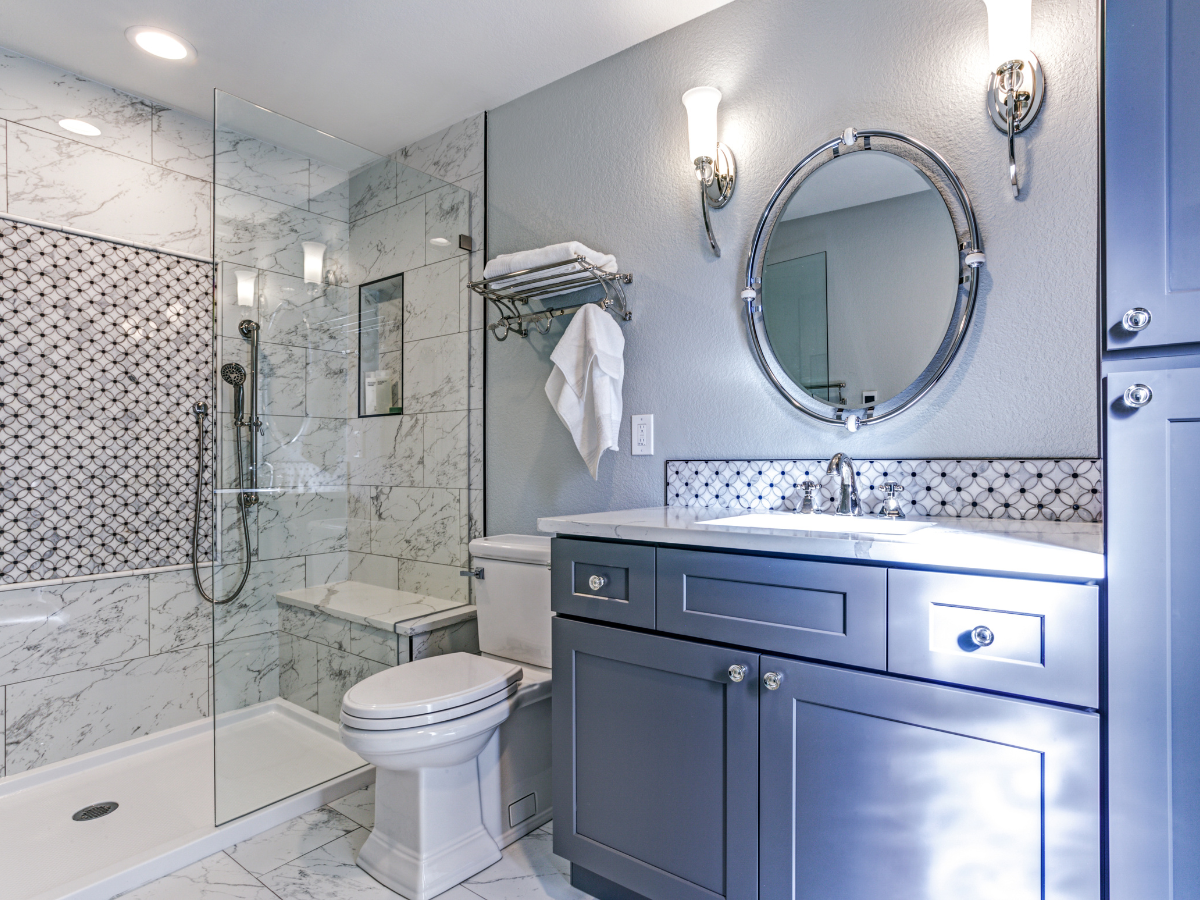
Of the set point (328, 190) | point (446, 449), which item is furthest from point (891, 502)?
point (328, 190)

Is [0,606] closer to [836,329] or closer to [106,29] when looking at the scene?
[106,29]

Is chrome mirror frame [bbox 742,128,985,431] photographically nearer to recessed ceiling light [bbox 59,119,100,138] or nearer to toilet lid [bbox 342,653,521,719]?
toilet lid [bbox 342,653,521,719]

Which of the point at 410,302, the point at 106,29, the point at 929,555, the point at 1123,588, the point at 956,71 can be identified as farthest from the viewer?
the point at 410,302

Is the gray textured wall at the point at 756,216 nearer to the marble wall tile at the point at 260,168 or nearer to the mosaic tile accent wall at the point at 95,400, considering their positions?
the marble wall tile at the point at 260,168

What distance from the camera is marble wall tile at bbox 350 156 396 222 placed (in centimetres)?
222

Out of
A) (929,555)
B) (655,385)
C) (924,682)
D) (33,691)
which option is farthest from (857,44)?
(33,691)

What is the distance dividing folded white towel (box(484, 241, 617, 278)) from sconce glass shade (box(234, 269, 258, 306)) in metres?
0.71

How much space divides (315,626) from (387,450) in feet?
2.07

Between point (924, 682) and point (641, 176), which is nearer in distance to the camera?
point (924, 682)

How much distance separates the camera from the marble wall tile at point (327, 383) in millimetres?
2127

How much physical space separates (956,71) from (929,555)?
3.96ft

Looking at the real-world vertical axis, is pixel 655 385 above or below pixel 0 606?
above

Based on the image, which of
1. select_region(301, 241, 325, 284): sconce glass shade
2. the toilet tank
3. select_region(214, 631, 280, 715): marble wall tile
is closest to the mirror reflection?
the toilet tank

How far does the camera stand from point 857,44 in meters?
1.72
